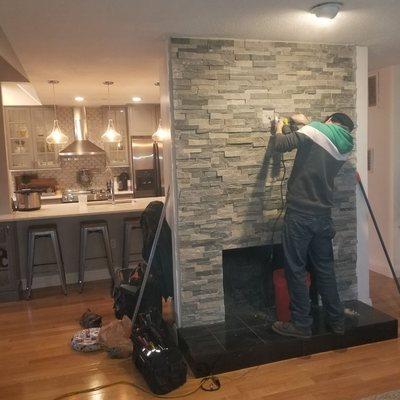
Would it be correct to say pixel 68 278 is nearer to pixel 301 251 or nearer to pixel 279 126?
pixel 301 251

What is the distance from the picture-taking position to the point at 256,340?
2.83 metres

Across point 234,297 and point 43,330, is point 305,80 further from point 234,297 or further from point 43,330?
point 43,330

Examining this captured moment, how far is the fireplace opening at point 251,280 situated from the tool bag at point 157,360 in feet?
2.48

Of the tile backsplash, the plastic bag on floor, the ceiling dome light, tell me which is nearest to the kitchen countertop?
the plastic bag on floor

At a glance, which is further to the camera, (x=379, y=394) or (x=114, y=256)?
(x=114, y=256)

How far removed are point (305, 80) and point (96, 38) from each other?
60.6 inches

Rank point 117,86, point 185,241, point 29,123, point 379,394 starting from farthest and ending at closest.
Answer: point 29,123 → point 117,86 → point 185,241 → point 379,394

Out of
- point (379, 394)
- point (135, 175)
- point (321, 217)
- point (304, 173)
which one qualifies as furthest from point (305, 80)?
point (135, 175)

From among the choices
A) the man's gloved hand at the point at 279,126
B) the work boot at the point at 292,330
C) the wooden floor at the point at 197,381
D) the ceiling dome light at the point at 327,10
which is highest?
the ceiling dome light at the point at 327,10

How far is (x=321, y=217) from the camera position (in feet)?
9.35

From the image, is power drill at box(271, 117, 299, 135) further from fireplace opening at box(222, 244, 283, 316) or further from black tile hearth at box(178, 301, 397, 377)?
black tile hearth at box(178, 301, 397, 377)

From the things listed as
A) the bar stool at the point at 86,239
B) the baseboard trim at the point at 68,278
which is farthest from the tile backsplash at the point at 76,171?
the bar stool at the point at 86,239

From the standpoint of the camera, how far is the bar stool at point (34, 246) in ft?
14.0

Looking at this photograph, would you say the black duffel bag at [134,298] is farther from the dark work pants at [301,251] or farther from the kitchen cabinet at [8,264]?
the kitchen cabinet at [8,264]
